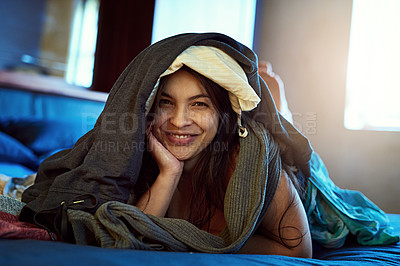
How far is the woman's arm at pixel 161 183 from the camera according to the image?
3.54ft

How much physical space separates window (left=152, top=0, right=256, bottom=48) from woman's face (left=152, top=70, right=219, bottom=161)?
7.03ft

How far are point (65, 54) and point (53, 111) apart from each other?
1.85 ft

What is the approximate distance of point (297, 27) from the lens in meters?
3.02

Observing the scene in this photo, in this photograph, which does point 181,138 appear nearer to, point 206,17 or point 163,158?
point 163,158

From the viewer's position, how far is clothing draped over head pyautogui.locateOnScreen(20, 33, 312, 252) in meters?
0.82

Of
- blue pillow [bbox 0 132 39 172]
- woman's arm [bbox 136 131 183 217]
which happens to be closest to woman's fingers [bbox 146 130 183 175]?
woman's arm [bbox 136 131 183 217]

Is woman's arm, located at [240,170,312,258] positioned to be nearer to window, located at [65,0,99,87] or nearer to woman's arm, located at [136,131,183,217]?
woman's arm, located at [136,131,183,217]

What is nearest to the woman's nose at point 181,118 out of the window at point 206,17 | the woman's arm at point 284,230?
the woman's arm at point 284,230

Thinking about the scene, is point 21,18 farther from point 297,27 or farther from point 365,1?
point 365,1

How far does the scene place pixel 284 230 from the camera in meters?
1.03

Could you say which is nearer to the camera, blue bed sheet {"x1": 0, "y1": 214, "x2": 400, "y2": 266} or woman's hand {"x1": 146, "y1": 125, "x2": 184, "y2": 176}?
blue bed sheet {"x1": 0, "y1": 214, "x2": 400, "y2": 266}

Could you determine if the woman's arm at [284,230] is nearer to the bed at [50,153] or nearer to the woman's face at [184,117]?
the bed at [50,153]

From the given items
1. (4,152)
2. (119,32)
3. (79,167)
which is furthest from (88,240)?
(119,32)

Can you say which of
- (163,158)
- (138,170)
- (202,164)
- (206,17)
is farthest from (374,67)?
(138,170)
